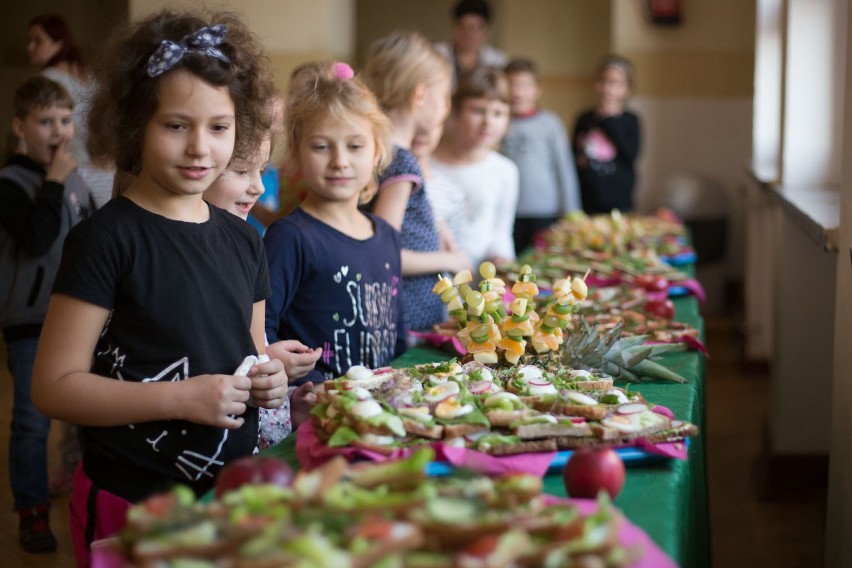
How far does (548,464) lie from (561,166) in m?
5.31

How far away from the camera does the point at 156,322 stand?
79.9 inches

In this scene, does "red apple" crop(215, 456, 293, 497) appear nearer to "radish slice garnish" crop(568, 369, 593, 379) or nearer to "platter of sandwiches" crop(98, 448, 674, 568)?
"platter of sandwiches" crop(98, 448, 674, 568)

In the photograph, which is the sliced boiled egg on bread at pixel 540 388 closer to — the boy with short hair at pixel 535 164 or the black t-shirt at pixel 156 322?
the black t-shirt at pixel 156 322

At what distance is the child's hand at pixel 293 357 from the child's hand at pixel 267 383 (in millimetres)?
A: 309

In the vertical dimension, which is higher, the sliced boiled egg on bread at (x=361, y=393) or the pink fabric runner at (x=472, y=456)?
the sliced boiled egg on bread at (x=361, y=393)

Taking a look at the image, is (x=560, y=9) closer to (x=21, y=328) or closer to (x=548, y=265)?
(x=548, y=265)

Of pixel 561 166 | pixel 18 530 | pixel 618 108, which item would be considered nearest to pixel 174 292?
pixel 18 530

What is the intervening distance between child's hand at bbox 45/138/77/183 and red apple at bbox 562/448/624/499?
9.08 feet

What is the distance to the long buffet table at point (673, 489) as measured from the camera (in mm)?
1648

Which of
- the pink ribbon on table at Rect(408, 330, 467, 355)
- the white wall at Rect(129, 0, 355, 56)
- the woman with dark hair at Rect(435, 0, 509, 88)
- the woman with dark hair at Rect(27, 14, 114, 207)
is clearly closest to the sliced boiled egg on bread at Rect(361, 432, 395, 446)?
the pink ribbon on table at Rect(408, 330, 467, 355)

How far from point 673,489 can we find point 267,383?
773mm

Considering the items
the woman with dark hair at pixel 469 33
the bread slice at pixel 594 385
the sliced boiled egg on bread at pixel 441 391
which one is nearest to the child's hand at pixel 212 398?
the sliced boiled egg on bread at pixel 441 391

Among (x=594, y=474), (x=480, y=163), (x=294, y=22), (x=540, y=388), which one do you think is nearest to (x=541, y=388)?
(x=540, y=388)

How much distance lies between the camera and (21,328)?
389 centimetres
